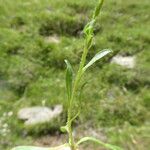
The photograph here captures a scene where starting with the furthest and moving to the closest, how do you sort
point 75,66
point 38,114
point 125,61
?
point 125,61
point 75,66
point 38,114

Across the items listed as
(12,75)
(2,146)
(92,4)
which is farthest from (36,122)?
(92,4)

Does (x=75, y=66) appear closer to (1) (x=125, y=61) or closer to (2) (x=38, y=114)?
(1) (x=125, y=61)

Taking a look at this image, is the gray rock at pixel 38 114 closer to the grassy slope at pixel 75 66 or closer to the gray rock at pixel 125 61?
the grassy slope at pixel 75 66

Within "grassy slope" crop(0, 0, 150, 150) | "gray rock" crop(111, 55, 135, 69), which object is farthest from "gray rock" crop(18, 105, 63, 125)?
"gray rock" crop(111, 55, 135, 69)

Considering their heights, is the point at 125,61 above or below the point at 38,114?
above

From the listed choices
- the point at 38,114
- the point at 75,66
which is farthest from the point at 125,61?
the point at 38,114

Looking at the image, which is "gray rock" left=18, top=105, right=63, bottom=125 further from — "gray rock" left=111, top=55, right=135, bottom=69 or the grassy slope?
"gray rock" left=111, top=55, right=135, bottom=69

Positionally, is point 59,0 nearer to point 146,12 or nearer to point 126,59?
point 146,12
